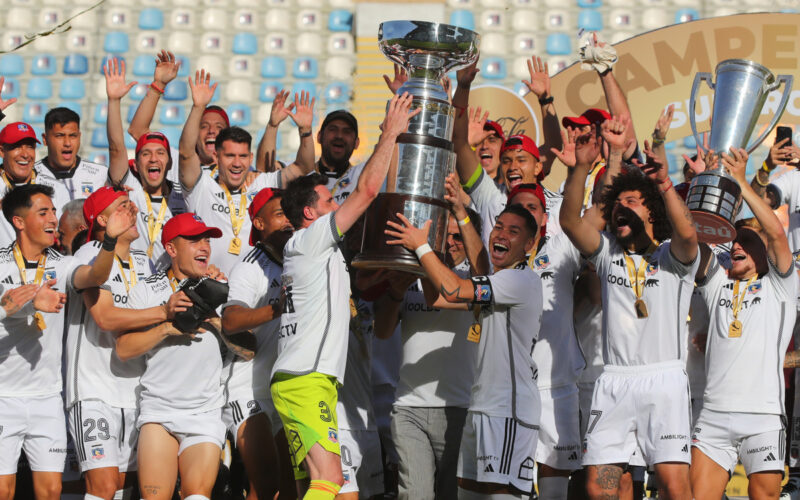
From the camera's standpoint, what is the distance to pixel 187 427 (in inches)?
→ 231

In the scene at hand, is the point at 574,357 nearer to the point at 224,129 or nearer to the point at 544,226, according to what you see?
the point at 544,226

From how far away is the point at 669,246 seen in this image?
226 inches

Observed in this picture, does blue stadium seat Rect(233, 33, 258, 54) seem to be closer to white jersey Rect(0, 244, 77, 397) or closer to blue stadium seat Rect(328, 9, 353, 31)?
blue stadium seat Rect(328, 9, 353, 31)

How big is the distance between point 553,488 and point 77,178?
154 inches

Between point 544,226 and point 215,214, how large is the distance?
240 centimetres

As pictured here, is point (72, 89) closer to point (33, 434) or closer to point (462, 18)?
point (462, 18)

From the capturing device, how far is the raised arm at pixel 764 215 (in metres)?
5.60

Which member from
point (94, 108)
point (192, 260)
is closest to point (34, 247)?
point (192, 260)

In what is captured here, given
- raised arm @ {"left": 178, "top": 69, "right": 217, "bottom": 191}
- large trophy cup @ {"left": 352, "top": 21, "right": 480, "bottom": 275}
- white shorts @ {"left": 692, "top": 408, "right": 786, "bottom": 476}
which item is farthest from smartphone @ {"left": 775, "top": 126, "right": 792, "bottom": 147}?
raised arm @ {"left": 178, "top": 69, "right": 217, "bottom": 191}

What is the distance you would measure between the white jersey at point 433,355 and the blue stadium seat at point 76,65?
22.4 ft

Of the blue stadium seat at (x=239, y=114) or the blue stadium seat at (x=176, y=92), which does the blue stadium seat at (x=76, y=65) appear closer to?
the blue stadium seat at (x=176, y=92)

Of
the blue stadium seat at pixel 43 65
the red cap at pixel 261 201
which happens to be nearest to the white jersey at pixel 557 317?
the red cap at pixel 261 201

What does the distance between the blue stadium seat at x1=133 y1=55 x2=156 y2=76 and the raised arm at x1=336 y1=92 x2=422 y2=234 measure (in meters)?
6.99

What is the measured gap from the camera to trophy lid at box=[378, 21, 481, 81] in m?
5.32
